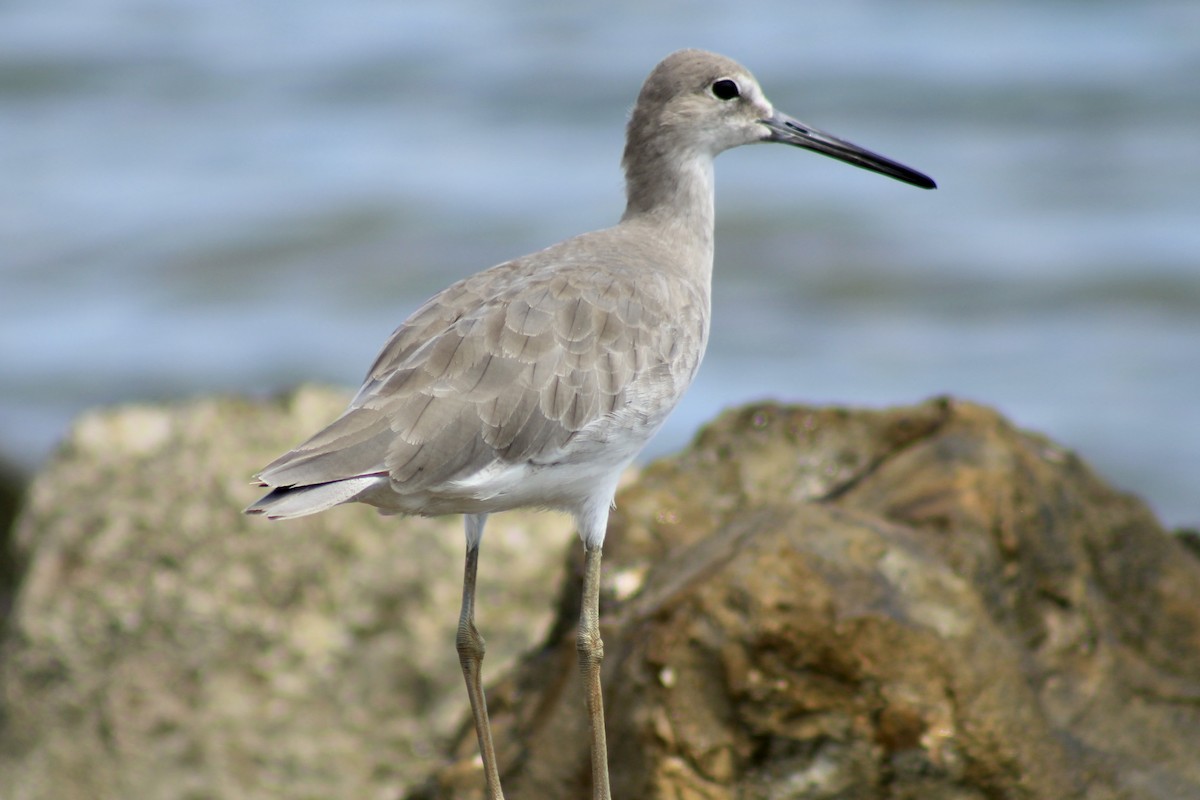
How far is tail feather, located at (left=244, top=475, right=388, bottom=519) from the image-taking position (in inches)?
175

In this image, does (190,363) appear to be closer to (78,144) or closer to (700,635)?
(78,144)

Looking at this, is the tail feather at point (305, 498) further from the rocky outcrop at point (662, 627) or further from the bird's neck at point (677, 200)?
the bird's neck at point (677, 200)

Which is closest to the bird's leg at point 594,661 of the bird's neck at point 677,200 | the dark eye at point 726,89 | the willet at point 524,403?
the willet at point 524,403

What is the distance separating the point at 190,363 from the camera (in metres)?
14.0

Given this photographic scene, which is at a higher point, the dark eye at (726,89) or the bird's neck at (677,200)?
the dark eye at (726,89)

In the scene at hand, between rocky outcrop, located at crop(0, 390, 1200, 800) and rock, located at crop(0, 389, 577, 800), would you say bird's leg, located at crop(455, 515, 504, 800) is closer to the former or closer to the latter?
rocky outcrop, located at crop(0, 390, 1200, 800)

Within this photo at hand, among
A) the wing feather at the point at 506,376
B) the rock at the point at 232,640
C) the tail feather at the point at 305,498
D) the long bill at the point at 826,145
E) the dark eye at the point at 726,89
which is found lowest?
the rock at the point at 232,640

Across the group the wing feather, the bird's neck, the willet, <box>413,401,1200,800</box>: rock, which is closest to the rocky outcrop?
<box>413,401,1200,800</box>: rock

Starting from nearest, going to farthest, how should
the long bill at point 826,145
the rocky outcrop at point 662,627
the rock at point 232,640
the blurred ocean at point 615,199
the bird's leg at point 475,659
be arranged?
the rocky outcrop at point 662,627, the bird's leg at point 475,659, the long bill at point 826,145, the rock at point 232,640, the blurred ocean at point 615,199

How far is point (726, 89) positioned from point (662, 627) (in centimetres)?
248

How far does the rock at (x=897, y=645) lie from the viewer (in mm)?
4891

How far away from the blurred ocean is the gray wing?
589cm

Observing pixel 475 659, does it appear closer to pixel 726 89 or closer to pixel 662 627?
pixel 662 627

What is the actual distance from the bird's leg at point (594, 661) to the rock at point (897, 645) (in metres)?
0.10
